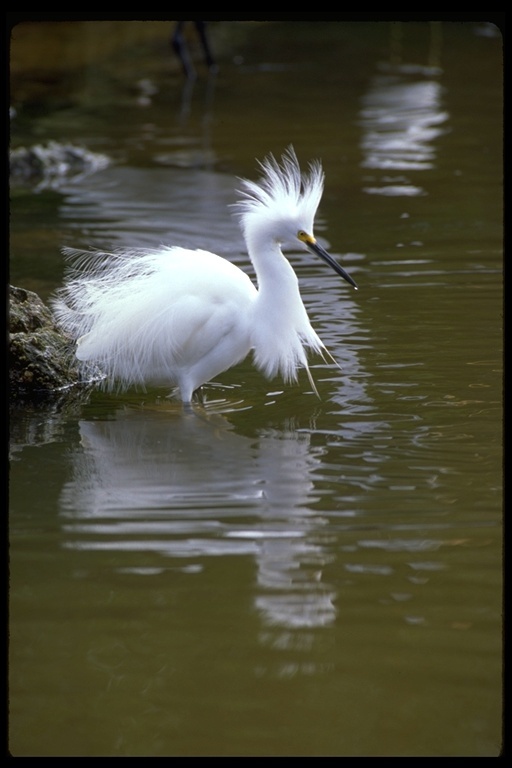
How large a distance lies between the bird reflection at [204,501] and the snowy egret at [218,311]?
262 millimetres

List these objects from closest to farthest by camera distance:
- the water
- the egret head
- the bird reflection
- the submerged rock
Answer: the water, the bird reflection, the egret head, the submerged rock

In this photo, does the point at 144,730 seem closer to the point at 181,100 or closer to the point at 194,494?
the point at 194,494

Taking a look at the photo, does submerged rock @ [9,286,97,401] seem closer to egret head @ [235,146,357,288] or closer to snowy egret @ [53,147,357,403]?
snowy egret @ [53,147,357,403]

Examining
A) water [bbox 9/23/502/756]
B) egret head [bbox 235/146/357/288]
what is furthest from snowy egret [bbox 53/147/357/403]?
water [bbox 9/23/502/756]

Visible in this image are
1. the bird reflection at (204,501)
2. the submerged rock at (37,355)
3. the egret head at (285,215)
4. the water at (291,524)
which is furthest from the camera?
the submerged rock at (37,355)

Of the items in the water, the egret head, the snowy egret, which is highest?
the egret head

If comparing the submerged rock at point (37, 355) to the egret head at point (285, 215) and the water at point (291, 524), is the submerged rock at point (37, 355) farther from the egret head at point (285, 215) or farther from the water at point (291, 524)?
the egret head at point (285, 215)

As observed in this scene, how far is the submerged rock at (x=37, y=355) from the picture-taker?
5289 mm

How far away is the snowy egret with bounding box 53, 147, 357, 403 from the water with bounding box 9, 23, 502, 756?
0.75 ft

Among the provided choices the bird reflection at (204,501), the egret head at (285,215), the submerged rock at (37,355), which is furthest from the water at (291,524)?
the egret head at (285,215)

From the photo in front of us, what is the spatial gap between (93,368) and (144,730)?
2.82 meters

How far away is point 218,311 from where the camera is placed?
4988 mm

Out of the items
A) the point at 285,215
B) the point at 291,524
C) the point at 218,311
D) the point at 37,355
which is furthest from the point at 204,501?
the point at 37,355

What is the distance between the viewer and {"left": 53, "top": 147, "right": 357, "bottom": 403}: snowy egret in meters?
5.00
